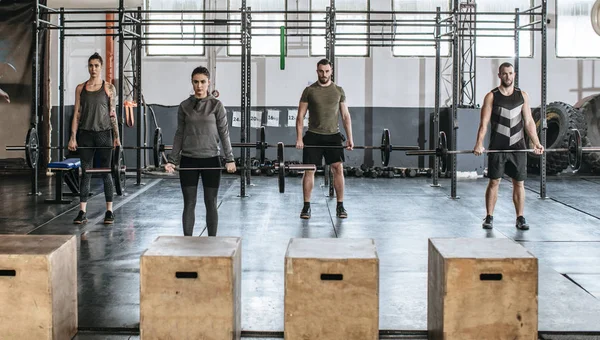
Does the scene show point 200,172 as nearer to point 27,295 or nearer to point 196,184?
point 196,184

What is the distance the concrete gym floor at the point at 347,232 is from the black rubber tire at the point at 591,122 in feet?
1.65

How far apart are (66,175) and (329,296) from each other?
15.6 feet

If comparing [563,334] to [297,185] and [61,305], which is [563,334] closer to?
[61,305]

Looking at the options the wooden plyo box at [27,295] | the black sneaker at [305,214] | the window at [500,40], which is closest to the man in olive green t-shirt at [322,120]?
the black sneaker at [305,214]

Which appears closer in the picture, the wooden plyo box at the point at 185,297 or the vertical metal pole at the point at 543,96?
the wooden plyo box at the point at 185,297

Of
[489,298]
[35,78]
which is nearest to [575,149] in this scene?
[489,298]

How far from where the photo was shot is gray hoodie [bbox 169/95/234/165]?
3699 mm

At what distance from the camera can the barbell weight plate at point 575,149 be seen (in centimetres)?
446

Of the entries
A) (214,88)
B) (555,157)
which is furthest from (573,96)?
(214,88)

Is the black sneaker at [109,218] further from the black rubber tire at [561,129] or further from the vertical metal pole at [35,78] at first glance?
the black rubber tire at [561,129]

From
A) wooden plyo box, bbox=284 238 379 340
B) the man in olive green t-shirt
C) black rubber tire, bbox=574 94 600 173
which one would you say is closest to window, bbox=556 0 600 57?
black rubber tire, bbox=574 94 600 173

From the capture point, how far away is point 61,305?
7.93 feet

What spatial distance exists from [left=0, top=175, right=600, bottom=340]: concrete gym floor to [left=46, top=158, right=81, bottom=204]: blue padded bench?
15cm

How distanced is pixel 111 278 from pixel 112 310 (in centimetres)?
57
